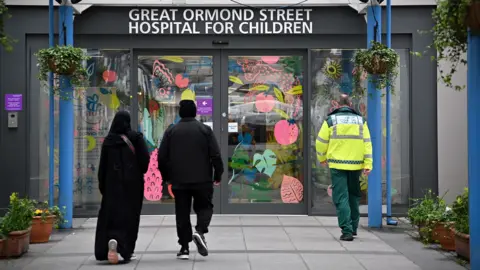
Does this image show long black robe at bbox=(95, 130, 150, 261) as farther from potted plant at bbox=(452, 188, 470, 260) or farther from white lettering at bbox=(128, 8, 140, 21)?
white lettering at bbox=(128, 8, 140, 21)

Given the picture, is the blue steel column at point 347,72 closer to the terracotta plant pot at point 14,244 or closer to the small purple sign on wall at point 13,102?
the small purple sign on wall at point 13,102

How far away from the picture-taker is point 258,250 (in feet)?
30.8

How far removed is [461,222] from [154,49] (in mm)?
5888

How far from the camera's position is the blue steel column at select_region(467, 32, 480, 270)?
7.54 metres

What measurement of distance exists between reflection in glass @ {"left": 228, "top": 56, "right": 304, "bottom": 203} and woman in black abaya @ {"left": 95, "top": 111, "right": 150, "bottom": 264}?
4.29 m

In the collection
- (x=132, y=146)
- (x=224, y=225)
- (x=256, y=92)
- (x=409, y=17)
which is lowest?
(x=224, y=225)

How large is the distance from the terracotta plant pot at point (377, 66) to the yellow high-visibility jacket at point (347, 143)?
899 millimetres

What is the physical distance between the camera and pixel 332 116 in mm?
10258

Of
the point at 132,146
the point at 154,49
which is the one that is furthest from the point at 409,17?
the point at 132,146

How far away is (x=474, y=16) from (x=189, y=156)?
351 cm

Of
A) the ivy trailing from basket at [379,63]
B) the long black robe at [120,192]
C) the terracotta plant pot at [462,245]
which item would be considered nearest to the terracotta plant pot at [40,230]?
the long black robe at [120,192]

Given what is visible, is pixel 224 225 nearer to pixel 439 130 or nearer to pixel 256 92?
pixel 256 92

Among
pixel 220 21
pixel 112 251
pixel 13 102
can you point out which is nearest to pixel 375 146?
pixel 220 21

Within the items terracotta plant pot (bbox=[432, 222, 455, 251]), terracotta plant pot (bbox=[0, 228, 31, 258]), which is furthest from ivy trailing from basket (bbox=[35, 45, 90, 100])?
terracotta plant pot (bbox=[432, 222, 455, 251])
